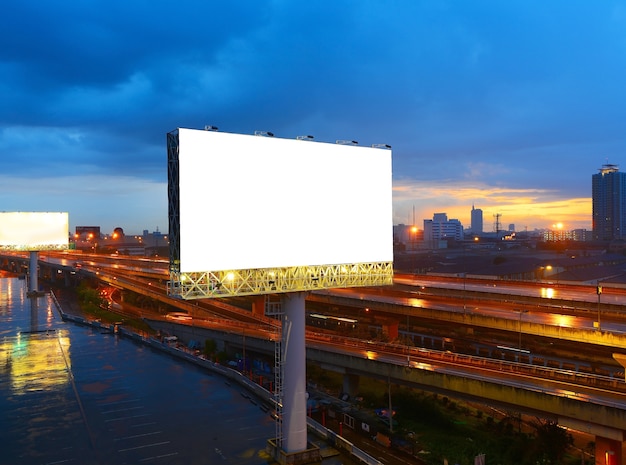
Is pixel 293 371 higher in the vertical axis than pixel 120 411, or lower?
higher

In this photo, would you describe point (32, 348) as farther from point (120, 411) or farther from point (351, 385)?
point (351, 385)

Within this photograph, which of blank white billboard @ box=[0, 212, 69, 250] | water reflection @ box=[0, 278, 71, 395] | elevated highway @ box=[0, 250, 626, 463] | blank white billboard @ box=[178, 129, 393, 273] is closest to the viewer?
blank white billboard @ box=[178, 129, 393, 273]

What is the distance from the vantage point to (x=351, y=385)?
45.1 metres

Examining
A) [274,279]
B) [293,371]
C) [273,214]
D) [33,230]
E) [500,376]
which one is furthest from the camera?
[33,230]

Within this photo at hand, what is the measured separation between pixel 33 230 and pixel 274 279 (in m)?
88.6

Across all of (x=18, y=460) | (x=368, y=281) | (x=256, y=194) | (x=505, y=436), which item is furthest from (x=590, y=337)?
(x=18, y=460)

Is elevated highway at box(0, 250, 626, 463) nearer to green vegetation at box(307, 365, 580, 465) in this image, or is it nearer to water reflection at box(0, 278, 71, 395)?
green vegetation at box(307, 365, 580, 465)

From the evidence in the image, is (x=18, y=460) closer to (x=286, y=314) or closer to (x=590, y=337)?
(x=286, y=314)

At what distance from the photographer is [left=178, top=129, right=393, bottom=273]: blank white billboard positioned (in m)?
21.4

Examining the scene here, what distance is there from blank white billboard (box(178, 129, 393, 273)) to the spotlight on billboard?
5cm

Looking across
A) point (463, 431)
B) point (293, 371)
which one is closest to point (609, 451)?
point (463, 431)

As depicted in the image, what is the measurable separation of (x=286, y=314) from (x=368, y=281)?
188 inches

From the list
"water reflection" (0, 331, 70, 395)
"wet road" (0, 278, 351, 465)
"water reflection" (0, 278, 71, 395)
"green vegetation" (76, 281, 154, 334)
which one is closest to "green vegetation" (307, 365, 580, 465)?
"wet road" (0, 278, 351, 465)

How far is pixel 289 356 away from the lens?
24.2 m
